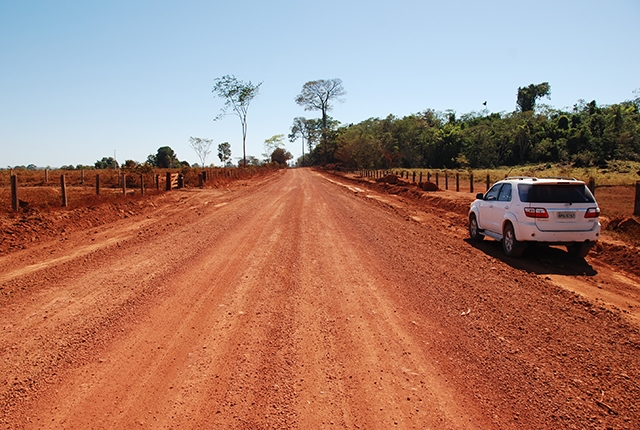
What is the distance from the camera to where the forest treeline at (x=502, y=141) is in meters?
64.1

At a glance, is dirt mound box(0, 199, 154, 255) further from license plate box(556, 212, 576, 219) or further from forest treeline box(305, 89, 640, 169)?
forest treeline box(305, 89, 640, 169)

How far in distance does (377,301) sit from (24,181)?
4376 cm

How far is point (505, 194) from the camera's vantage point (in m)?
10.9

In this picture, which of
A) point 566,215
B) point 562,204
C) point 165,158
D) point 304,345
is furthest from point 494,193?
point 165,158

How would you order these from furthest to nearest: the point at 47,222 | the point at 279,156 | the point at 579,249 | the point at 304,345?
the point at 279,156 → the point at 47,222 → the point at 579,249 → the point at 304,345

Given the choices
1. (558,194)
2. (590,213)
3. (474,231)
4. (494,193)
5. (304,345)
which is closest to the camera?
(304,345)

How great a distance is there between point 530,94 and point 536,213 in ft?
404

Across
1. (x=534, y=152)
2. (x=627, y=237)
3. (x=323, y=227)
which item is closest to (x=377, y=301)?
(x=323, y=227)

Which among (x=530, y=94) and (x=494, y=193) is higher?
(x=530, y=94)

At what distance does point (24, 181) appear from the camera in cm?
4066

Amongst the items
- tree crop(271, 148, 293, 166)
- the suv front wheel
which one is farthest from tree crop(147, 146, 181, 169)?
the suv front wheel

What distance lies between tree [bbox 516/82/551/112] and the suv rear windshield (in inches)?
4725

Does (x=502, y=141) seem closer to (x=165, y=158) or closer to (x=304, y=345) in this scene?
(x=165, y=158)

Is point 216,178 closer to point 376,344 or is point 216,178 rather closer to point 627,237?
point 627,237
